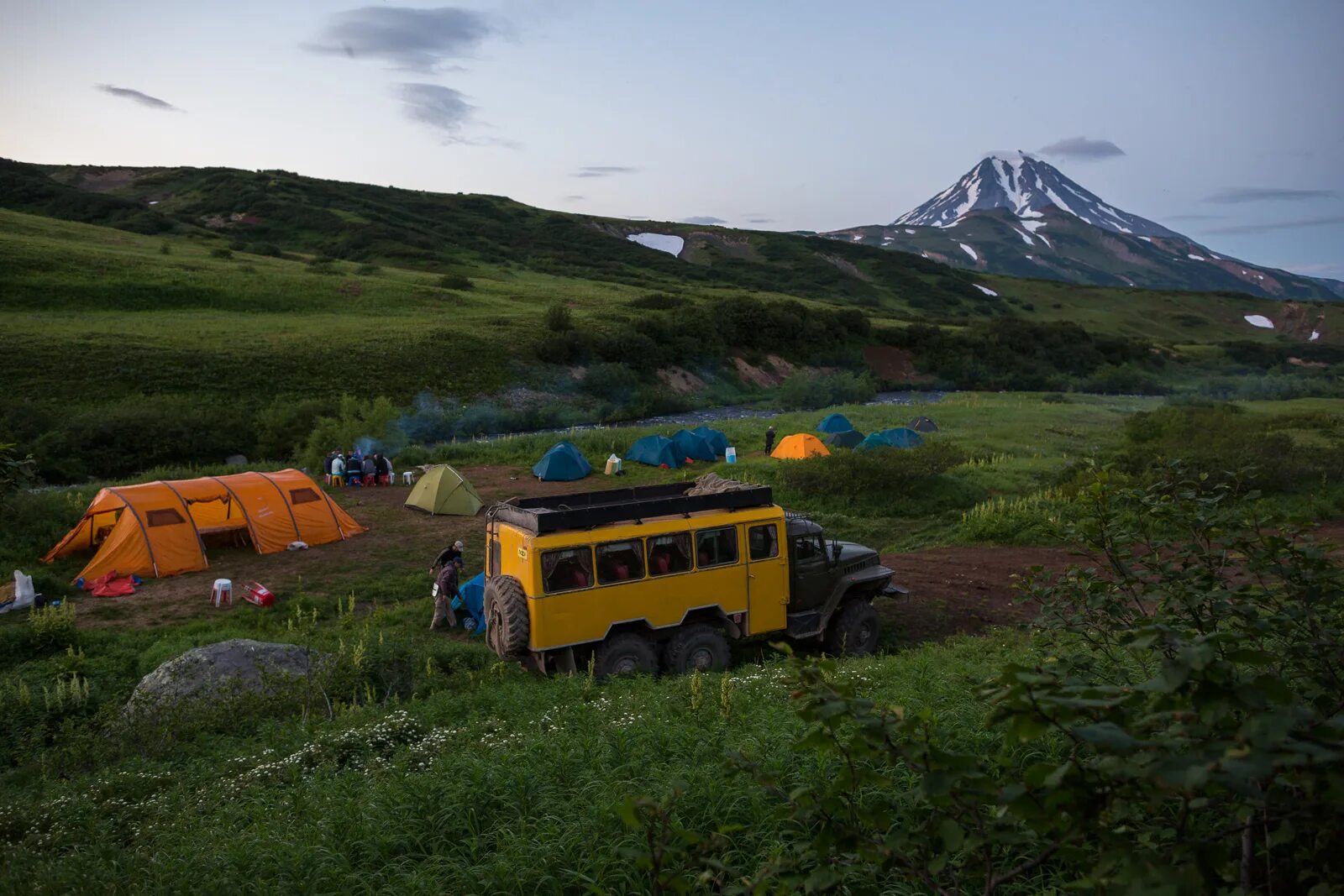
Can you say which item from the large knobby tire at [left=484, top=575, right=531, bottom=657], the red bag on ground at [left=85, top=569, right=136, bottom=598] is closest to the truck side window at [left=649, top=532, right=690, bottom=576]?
the large knobby tire at [left=484, top=575, right=531, bottom=657]

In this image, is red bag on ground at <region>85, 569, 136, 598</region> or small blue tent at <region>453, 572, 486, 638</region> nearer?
small blue tent at <region>453, 572, 486, 638</region>

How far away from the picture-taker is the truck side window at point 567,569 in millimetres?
9758

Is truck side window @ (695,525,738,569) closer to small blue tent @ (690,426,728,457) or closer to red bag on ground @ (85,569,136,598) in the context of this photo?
red bag on ground @ (85,569,136,598)

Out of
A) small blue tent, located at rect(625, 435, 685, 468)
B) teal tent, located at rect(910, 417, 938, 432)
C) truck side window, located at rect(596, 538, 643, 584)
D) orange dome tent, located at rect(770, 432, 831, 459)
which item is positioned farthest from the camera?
teal tent, located at rect(910, 417, 938, 432)

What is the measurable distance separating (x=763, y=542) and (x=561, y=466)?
47.5 feet

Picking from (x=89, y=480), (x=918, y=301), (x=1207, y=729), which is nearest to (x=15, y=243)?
(x=89, y=480)

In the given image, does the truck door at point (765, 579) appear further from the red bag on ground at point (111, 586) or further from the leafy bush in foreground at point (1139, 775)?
the red bag on ground at point (111, 586)

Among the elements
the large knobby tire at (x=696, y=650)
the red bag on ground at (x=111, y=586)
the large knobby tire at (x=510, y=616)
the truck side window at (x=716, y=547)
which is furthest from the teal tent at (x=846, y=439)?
the red bag on ground at (x=111, y=586)

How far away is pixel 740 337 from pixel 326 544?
43.7 metres

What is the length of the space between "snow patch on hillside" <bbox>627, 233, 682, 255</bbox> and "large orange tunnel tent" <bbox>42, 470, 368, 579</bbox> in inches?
4003

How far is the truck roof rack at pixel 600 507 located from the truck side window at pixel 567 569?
29 cm

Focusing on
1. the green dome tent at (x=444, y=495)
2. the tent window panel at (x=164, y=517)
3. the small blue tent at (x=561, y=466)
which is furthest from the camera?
the small blue tent at (x=561, y=466)

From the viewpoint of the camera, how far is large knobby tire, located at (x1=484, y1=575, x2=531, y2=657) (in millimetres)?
9695

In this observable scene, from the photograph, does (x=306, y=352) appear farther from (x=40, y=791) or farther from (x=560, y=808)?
(x=560, y=808)
